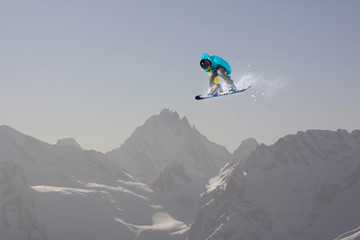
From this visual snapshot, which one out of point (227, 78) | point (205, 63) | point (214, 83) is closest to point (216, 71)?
point (227, 78)

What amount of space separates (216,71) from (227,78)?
140cm

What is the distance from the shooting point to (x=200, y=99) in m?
40.0

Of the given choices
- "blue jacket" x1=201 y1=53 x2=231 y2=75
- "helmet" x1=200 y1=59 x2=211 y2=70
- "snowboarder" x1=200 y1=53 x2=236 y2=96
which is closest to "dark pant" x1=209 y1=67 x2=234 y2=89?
"snowboarder" x1=200 y1=53 x2=236 y2=96

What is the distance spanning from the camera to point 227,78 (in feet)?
124

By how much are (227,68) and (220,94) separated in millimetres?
3692

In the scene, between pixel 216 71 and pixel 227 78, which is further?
pixel 227 78

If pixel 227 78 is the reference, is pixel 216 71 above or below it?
above

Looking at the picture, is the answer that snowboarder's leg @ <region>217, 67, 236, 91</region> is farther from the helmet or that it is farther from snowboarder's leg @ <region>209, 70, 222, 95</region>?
the helmet

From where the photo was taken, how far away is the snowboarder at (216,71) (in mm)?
35500

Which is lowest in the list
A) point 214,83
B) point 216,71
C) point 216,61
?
point 214,83

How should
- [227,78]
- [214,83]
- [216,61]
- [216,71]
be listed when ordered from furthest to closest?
1. [214,83]
2. [227,78]
3. [216,71]
4. [216,61]

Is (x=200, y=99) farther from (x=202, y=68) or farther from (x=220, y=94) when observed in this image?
(x=202, y=68)

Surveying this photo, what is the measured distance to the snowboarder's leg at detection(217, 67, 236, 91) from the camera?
36.6 meters

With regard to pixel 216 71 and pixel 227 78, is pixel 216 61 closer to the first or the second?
pixel 216 71
